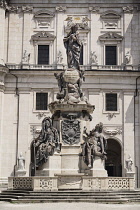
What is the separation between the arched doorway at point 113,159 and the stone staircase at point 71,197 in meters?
24.5

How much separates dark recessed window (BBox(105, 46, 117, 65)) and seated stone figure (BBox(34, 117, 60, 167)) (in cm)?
2334

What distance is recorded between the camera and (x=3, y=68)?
144ft

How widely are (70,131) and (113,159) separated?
23126 mm

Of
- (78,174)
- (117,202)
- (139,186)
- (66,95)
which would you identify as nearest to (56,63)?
(139,186)

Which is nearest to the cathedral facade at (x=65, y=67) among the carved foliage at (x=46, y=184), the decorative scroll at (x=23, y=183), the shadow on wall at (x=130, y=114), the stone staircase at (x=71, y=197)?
the shadow on wall at (x=130, y=114)

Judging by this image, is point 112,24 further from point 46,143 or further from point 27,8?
point 46,143

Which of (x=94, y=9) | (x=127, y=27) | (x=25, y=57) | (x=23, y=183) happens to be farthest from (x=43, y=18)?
(x=23, y=183)

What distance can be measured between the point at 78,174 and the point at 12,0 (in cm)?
2887

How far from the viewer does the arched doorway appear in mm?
45969

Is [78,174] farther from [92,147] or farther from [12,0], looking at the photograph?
[12,0]

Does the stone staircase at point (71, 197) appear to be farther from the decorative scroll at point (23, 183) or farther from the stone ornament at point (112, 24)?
the stone ornament at point (112, 24)

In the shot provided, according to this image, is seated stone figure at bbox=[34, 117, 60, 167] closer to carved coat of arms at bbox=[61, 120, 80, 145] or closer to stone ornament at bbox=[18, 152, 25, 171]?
carved coat of arms at bbox=[61, 120, 80, 145]

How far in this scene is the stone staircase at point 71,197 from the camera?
20188 mm

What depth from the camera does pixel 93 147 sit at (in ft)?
77.0
